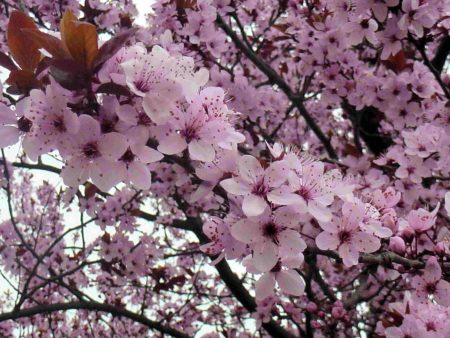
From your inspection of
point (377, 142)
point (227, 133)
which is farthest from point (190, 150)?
point (377, 142)

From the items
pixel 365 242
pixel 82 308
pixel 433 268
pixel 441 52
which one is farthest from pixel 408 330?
pixel 441 52

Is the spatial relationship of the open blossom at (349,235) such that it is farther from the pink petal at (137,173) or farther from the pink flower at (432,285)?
the pink petal at (137,173)

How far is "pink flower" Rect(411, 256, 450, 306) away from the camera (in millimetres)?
1654

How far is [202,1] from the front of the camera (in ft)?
10.5

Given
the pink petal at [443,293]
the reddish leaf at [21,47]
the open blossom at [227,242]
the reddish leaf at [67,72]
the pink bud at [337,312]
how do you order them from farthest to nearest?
the pink bud at [337,312] → the pink petal at [443,293] → the open blossom at [227,242] → the reddish leaf at [21,47] → the reddish leaf at [67,72]

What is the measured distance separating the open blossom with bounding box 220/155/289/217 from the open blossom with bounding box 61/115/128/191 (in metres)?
0.29

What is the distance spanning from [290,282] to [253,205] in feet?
1.04

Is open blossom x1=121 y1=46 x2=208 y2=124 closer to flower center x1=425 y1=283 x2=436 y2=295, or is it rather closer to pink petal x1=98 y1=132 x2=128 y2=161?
pink petal x1=98 y1=132 x2=128 y2=161

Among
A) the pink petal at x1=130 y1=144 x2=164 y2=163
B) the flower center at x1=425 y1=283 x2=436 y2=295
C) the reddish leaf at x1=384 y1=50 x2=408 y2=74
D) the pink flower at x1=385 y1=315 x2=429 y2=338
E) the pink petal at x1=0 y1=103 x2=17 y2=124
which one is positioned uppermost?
the reddish leaf at x1=384 y1=50 x2=408 y2=74

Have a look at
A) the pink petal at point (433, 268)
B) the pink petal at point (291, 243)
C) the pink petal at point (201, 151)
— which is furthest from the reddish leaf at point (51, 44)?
the pink petal at point (433, 268)

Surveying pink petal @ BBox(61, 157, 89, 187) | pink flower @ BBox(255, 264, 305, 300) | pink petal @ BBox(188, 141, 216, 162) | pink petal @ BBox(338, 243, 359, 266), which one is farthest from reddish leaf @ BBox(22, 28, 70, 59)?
pink petal @ BBox(338, 243, 359, 266)

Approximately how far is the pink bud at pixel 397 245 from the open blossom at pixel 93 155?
0.93m

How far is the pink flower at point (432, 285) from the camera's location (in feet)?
5.43

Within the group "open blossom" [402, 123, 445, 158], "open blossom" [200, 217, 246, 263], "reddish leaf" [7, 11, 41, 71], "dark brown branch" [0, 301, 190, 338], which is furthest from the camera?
"dark brown branch" [0, 301, 190, 338]
